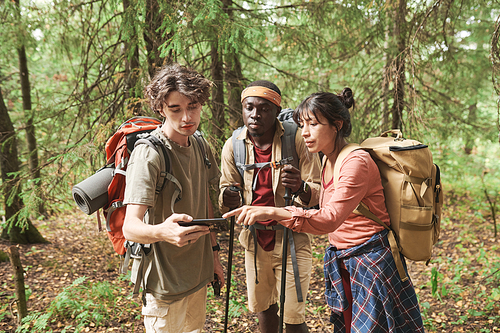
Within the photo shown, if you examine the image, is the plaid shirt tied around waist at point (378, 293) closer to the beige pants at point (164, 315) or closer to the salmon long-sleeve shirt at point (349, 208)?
the salmon long-sleeve shirt at point (349, 208)

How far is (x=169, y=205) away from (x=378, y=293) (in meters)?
1.43

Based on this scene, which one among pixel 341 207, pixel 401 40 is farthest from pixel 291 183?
pixel 401 40

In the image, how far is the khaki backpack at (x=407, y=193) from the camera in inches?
81.9

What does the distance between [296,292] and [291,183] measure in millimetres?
978

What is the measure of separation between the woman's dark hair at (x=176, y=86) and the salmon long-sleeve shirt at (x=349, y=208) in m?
0.94

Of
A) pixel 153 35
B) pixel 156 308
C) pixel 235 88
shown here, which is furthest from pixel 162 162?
pixel 235 88

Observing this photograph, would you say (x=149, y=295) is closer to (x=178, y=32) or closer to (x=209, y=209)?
(x=209, y=209)

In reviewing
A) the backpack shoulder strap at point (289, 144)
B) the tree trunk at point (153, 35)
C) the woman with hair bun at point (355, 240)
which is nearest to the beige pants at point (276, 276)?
the woman with hair bun at point (355, 240)

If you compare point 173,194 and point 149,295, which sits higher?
point 173,194

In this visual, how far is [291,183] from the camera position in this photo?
7.94 ft

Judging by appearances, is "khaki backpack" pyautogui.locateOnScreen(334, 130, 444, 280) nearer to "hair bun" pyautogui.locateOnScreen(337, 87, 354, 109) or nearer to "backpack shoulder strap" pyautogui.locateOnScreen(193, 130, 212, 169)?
"hair bun" pyautogui.locateOnScreen(337, 87, 354, 109)

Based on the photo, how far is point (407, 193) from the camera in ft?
6.86

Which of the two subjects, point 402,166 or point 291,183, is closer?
point 402,166

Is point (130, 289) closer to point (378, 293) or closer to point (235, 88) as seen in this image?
point (235, 88)
